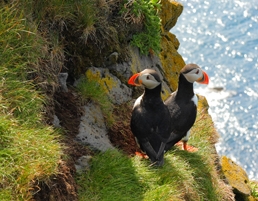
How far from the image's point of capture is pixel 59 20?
584 centimetres

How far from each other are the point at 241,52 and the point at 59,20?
69.8ft

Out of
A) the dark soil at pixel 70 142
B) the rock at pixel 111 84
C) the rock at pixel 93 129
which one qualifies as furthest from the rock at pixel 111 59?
the rock at pixel 93 129

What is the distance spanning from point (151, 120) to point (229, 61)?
20.9 meters

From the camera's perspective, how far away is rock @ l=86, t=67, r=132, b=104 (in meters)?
6.39

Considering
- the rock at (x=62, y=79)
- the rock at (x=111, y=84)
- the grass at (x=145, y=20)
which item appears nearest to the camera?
the rock at (x=62, y=79)

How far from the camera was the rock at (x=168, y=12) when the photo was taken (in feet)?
26.8

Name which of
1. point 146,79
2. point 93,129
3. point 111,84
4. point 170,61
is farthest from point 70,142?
point 170,61

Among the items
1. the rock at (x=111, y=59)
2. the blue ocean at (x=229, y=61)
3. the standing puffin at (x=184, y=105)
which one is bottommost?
the blue ocean at (x=229, y=61)

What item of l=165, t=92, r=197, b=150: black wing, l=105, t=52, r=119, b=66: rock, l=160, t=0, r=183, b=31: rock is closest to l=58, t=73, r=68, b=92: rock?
l=105, t=52, r=119, b=66: rock

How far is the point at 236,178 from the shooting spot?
8336mm

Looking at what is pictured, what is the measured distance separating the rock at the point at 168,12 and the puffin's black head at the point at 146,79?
111 inches

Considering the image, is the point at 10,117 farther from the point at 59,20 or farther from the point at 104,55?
the point at 104,55

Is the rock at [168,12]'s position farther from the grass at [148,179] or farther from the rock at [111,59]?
the grass at [148,179]

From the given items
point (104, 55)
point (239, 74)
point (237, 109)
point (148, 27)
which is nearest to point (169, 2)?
point (148, 27)
